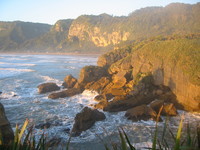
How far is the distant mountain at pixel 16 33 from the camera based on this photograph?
136m

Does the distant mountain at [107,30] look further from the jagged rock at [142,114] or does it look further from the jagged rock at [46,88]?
the jagged rock at [142,114]

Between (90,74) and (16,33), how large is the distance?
157048 mm

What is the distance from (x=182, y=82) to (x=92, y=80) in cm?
979

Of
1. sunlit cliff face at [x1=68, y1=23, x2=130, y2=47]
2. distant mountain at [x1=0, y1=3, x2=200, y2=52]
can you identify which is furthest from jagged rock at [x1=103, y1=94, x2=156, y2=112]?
sunlit cliff face at [x1=68, y1=23, x2=130, y2=47]

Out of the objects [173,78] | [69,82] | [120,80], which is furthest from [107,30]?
[173,78]

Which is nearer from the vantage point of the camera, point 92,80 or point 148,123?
point 148,123

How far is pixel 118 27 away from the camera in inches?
3698

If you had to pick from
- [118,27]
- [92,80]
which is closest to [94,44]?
[118,27]

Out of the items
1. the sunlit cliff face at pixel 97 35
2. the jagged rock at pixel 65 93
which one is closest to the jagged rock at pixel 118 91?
the jagged rock at pixel 65 93

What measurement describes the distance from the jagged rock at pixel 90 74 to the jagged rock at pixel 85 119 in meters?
8.88

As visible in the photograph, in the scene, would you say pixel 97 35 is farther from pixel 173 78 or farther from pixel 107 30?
pixel 173 78

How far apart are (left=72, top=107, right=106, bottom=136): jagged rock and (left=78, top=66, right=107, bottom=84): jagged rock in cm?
888

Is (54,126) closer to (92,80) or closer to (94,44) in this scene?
(92,80)

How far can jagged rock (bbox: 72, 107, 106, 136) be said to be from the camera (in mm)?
10805
